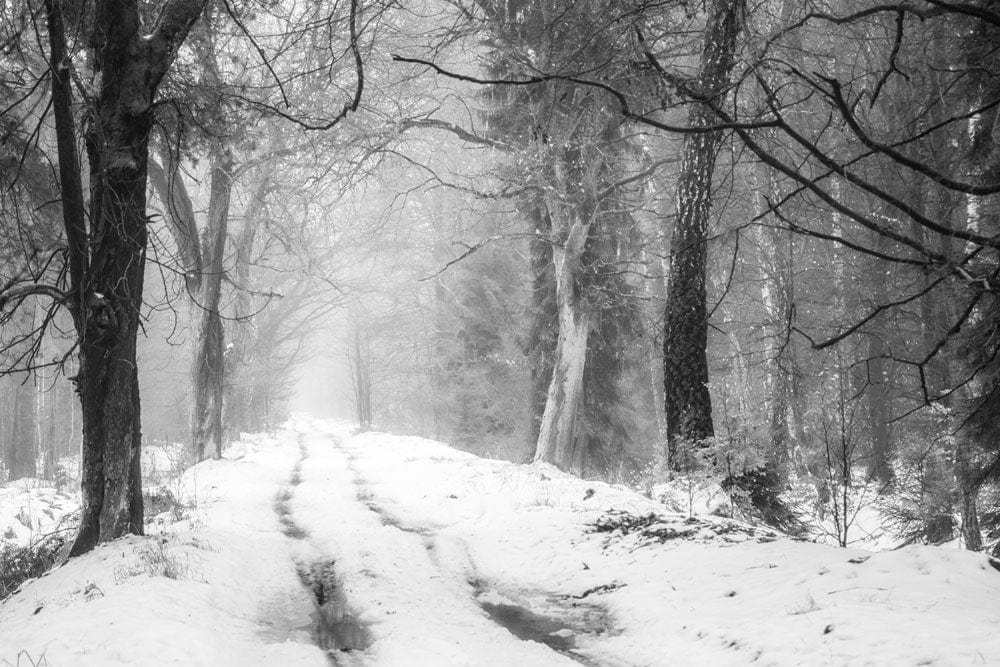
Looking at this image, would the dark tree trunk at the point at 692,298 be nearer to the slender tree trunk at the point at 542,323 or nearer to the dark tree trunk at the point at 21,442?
the slender tree trunk at the point at 542,323

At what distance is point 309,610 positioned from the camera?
5129mm

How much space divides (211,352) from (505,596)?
11418 millimetres

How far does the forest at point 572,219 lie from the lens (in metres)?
5.62

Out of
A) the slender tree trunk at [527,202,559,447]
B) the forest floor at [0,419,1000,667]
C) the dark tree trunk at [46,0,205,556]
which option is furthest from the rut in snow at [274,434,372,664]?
the slender tree trunk at [527,202,559,447]

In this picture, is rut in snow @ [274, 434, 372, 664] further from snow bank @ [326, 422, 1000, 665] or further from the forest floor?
snow bank @ [326, 422, 1000, 665]

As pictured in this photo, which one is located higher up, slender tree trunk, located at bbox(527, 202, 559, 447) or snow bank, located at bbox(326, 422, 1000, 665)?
slender tree trunk, located at bbox(527, 202, 559, 447)

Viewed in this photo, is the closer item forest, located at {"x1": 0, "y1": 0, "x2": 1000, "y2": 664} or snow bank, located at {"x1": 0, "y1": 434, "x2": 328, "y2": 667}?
snow bank, located at {"x1": 0, "y1": 434, "x2": 328, "y2": 667}

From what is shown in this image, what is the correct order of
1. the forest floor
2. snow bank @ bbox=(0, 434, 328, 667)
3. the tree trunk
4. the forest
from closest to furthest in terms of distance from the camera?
the forest floor < snow bank @ bbox=(0, 434, 328, 667) < the forest < the tree trunk

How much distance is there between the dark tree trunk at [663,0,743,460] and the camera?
823 cm

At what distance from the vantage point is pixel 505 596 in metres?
5.54

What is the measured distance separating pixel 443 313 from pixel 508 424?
4772 mm

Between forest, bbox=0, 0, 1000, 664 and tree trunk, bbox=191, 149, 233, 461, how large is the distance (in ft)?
0.23

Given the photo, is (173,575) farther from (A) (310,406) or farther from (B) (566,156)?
(A) (310,406)

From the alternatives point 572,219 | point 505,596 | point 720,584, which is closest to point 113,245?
point 505,596
